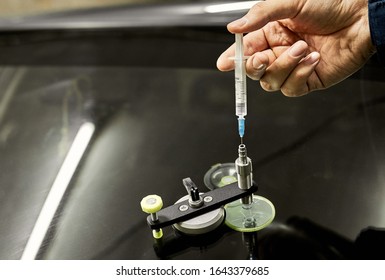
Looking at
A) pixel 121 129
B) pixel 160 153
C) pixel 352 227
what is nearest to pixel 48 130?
pixel 121 129

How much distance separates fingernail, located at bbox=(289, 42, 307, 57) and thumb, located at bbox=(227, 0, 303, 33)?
8cm

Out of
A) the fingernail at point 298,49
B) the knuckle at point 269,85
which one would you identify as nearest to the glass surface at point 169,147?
the knuckle at point 269,85

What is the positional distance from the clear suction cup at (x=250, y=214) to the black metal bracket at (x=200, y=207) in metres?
0.05

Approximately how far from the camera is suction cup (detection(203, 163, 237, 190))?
0.96 m

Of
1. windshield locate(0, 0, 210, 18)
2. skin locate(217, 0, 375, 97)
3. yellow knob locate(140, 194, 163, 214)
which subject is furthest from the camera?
windshield locate(0, 0, 210, 18)

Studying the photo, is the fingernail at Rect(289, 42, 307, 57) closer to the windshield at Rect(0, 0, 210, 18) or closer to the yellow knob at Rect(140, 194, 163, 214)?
the yellow knob at Rect(140, 194, 163, 214)

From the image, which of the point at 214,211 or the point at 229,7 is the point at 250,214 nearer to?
the point at 214,211

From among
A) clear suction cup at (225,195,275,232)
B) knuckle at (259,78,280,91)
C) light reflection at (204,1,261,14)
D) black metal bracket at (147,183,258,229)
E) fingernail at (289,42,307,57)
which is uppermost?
light reflection at (204,1,261,14)

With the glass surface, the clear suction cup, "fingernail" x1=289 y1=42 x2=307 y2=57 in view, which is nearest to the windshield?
the glass surface

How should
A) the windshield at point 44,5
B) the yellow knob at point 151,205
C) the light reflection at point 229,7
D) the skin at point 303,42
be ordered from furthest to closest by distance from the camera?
1. the windshield at point 44,5
2. the light reflection at point 229,7
3. the skin at point 303,42
4. the yellow knob at point 151,205

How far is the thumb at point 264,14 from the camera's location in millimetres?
840

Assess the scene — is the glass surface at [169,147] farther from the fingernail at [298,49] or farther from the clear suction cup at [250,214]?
the fingernail at [298,49]

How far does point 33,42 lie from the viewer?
163 centimetres
